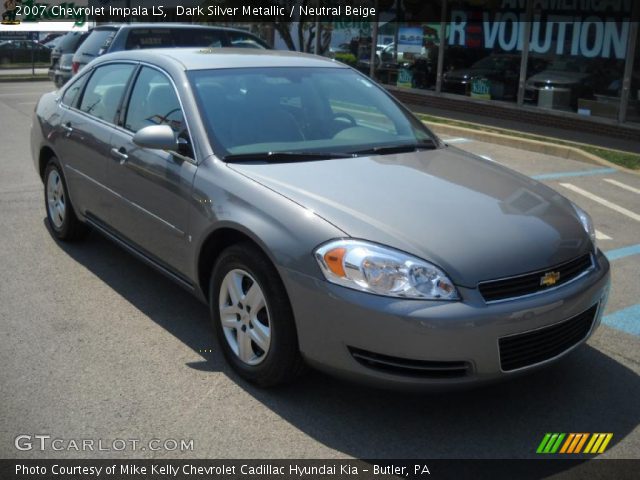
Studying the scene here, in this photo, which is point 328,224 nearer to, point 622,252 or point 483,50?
point 622,252

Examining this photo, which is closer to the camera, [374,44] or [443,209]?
[443,209]

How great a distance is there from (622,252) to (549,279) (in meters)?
3.17

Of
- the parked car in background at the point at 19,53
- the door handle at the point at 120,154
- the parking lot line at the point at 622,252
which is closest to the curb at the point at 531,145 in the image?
the parking lot line at the point at 622,252

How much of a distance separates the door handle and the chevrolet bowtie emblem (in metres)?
2.70

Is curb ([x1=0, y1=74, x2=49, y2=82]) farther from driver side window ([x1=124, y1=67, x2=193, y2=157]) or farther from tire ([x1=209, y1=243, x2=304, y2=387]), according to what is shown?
tire ([x1=209, y1=243, x2=304, y2=387])

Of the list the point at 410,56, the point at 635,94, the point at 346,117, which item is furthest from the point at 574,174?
the point at 410,56

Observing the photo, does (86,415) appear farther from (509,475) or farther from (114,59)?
(114,59)

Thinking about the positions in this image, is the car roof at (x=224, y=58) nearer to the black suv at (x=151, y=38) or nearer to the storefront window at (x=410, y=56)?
the black suv at (x=151, y=38)

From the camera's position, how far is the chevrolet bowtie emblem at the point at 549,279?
344 centimetres

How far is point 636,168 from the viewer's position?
10.0m

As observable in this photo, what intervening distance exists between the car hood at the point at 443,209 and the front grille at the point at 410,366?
361mm

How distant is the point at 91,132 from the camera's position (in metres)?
5.33

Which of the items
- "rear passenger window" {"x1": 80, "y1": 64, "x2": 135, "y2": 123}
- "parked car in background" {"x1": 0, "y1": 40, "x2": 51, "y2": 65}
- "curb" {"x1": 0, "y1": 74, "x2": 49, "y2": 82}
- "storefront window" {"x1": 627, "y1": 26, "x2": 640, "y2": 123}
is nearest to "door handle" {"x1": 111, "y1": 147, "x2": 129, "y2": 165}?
"rear passenger window" {"x1": 80, "y1": 64, "x2": 135, "y2": 123}

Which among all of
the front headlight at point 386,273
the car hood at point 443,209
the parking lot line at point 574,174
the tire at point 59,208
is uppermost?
the car hood at point 443,209
